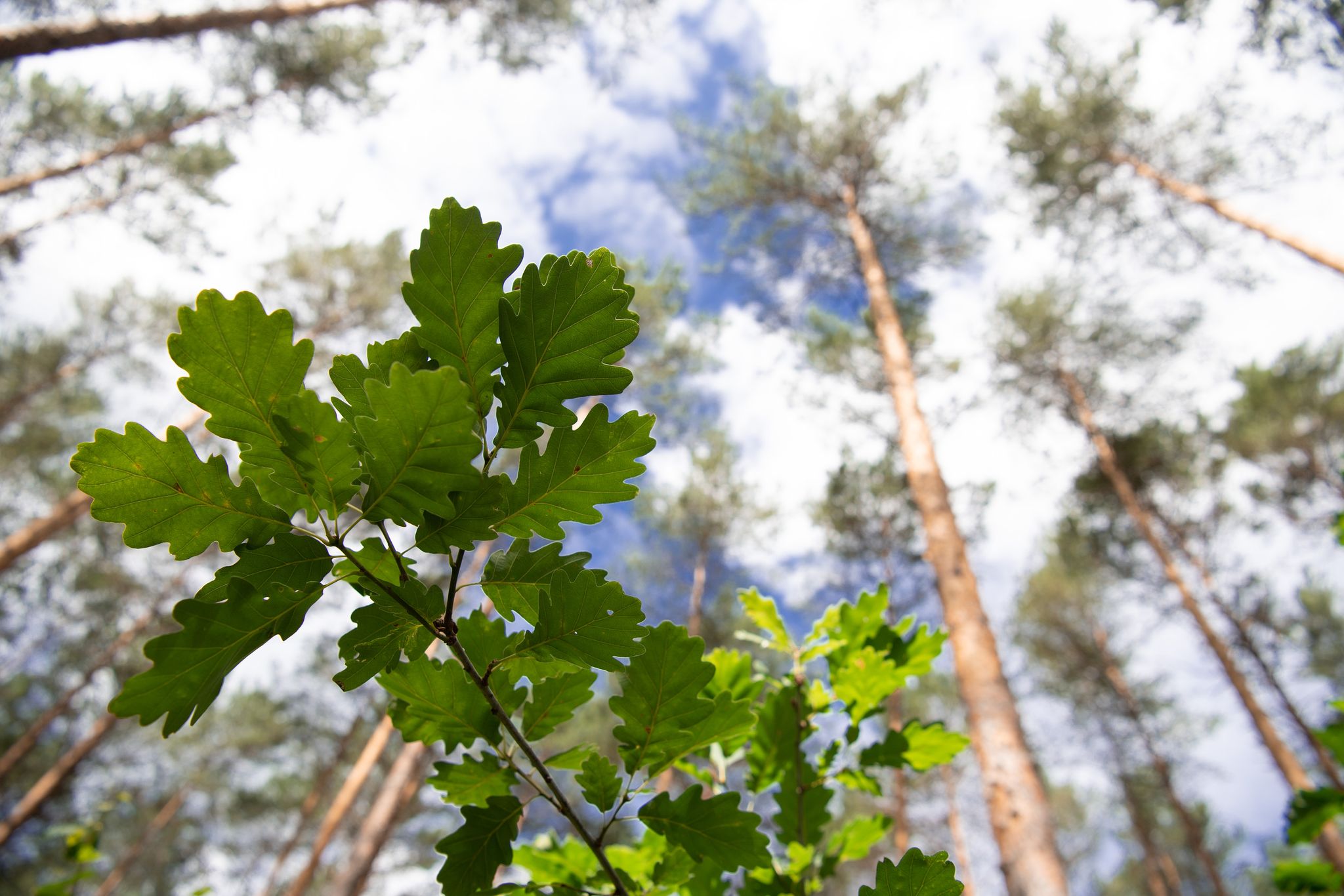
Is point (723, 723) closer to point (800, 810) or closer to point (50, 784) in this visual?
point (800, 810)

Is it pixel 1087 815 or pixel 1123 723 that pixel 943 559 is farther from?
pixel 1087 815

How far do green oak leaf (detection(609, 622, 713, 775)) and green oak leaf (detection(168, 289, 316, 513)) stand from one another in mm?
383

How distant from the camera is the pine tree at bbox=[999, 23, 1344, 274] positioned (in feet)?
34.7

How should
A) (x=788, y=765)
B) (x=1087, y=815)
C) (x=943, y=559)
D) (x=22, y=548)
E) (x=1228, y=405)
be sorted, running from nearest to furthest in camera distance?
(x=788, y=765) < (x=943, y=559) < (x=22, y=548) < (x=1228, y=405) < (x=1087, y=815)

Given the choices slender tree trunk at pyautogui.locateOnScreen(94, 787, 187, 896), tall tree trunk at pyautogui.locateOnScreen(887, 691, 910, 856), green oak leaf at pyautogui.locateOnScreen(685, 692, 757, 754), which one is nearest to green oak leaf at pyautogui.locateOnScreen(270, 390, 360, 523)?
green oak leaf at pyautogui.locateOnScreen(685, 692, 757, 754)

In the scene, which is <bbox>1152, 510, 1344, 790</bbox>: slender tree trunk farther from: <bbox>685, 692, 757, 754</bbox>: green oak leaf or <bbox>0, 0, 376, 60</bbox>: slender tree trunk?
<bbox>0, 0, 376, 60</bbox>: slender tree trunk

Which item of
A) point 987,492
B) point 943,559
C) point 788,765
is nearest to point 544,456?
point 788,765

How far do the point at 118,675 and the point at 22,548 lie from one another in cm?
730

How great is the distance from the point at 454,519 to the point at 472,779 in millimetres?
398

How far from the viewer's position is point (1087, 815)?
2436 centimetres

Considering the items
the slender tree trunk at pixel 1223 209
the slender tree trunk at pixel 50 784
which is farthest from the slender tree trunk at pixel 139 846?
the slender tree trunk at pixel 1223 209

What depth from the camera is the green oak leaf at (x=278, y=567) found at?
0.54 m

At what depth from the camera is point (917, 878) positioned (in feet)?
2.05

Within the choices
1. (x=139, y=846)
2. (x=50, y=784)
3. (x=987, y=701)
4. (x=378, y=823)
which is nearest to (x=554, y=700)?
(x=987, y=701)
